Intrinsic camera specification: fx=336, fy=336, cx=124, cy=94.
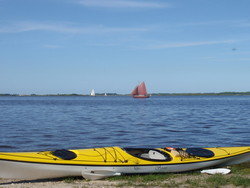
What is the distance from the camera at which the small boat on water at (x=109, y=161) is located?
9892 mm

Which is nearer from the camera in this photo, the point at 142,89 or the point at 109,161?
the point at 109,161

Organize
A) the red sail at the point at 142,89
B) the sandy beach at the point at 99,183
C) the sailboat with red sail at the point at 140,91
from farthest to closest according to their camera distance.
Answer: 1. the sailboat with red sail at the point at 140,91
2. the red sail at the point at 142,89
3. the sandy beach at the point at 99,183

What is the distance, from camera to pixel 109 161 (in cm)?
1081

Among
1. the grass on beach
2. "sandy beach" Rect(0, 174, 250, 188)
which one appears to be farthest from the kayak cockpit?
"sandy beach" Rect(0, 174, 250, 188)

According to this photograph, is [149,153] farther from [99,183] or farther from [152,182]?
[99,183]

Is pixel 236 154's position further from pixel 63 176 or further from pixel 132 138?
pixel 132 138

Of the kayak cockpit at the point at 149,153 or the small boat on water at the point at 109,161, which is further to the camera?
the kayak cockpit at the point at 149,153

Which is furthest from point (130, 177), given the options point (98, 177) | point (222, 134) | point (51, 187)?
point (222, 134)

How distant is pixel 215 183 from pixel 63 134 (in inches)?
649

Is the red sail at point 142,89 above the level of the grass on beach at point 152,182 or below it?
above

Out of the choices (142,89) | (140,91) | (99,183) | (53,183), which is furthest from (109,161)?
(140,91)

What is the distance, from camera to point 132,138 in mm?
23312

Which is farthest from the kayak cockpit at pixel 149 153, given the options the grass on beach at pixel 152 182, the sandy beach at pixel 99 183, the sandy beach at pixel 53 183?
the sandy beach at pixel 53 183

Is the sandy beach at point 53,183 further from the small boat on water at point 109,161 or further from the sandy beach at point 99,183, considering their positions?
the small boat on water at point 109,161
